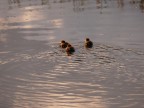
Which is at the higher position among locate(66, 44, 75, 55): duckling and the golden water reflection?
locate(66, 44, 75, 55): duckling

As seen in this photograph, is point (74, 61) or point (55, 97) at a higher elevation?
point (74, 61)

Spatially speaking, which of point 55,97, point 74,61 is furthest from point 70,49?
point 55,97

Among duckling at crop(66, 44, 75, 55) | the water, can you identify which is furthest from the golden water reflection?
duckling at crop(66, 44, 75, 55)

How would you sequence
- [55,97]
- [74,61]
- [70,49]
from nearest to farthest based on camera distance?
[55,97] → [74,61] → [70,49]

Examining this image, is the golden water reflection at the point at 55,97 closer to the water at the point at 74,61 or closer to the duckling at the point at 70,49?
the water at the point at 74,61

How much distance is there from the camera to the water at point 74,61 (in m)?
15.4

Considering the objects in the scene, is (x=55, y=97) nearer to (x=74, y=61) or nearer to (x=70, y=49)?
(x=74, y=61)

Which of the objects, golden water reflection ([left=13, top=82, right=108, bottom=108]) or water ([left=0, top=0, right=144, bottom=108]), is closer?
golden water reflection ([left=13, top=82, right=108, bottom=108])

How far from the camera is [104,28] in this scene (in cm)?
2656

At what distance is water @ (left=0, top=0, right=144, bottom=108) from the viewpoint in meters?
15.4

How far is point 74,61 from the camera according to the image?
773 inches

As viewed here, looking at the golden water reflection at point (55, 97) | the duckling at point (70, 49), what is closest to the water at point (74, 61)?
the golden water reflection at point (55, 97)

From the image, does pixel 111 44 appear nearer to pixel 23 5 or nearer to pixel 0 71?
pixel 0 71

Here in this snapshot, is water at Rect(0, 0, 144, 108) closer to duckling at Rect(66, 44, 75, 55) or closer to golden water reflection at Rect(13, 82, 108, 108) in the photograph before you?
golden water reflection at Rect(13, 82, 108, 108)
